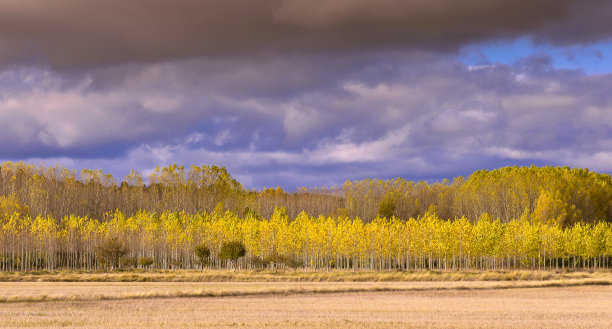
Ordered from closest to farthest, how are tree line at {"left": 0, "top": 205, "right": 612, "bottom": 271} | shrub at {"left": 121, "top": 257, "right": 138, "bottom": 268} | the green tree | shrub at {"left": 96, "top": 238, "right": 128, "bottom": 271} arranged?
shrub at {"left": 96, "top": 238, "right": 128, "bottom": 271}, the green tree, tree line at {"left": 0, "top": 205, "right": 612, "bottom": 271}, shrub at {"left": 121, "top": 257, "right": 138, "bottom": 268}

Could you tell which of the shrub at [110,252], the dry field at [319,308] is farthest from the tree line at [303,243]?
the dry field at [319,308]

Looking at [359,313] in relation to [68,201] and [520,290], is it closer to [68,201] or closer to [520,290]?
[520,290]

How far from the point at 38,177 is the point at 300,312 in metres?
150

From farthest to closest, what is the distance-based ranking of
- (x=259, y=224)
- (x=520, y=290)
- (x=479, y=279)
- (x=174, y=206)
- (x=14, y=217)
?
(x=174, y=206)
(x=14, y=217)
(x=259, y=224)
(x=479, y=279)
(x=520, y=290)

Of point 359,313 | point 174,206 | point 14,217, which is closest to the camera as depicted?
point 359,313

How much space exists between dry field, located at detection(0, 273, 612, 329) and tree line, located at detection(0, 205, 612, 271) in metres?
42.6

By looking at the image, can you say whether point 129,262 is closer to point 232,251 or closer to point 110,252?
point 110,252

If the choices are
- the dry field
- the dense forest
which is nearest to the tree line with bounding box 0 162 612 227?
the dense forest

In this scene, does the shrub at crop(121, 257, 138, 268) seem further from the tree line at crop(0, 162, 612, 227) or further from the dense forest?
the tree line at crop(0, 162, 612, 227)

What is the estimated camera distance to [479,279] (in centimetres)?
7269

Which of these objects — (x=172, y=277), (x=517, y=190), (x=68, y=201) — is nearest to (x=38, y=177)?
(x=68, y=201)

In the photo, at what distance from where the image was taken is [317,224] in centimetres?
11175

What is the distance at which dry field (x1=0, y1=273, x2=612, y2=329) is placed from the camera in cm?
3144

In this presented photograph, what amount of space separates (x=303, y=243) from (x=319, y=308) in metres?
65.8
